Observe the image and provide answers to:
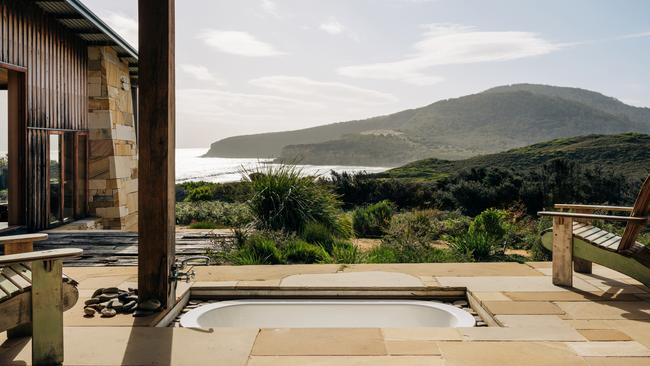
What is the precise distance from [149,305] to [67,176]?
268 inches

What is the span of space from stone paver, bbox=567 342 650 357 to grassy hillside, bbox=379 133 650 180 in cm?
1844

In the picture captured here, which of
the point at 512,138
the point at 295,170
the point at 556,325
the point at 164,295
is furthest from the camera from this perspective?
the point at 512,138

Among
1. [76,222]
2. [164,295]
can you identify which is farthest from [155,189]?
[76,222]

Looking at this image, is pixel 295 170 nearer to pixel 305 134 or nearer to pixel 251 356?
pixel 251 356

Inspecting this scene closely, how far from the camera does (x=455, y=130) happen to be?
209ft

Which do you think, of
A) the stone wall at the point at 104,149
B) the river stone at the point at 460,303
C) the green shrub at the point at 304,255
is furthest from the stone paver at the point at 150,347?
the stone wall at the point at 104,149

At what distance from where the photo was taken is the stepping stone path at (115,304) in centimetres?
362

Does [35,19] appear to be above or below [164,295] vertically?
above

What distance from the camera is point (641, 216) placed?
3879mm

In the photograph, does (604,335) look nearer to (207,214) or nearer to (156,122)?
(156,122)

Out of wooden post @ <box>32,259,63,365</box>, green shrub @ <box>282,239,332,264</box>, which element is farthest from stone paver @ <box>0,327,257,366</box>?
green shrub @ <box>282,239,332,264</box>

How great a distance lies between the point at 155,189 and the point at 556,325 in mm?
2720

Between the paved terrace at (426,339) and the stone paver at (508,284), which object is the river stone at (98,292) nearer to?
the paved terrace at (426,339)

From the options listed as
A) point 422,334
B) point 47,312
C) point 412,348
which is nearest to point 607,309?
point 422,334
